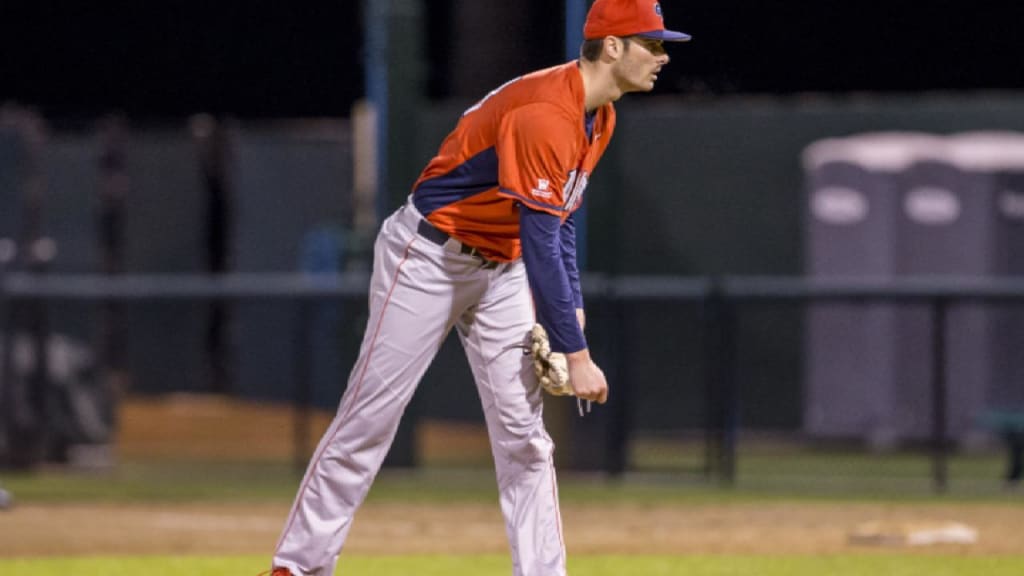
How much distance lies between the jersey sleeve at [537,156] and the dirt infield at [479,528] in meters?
3.46

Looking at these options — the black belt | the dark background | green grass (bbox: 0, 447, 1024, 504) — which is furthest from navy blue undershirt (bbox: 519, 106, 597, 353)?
the dark background

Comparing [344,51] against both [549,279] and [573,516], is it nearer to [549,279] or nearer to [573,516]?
[573,516]

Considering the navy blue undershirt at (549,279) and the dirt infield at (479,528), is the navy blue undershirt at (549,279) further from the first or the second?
the dirt infield at (479,528)

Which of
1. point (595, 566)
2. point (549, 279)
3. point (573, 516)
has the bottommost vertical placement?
point (573, 516)

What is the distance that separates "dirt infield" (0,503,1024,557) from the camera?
381 inches

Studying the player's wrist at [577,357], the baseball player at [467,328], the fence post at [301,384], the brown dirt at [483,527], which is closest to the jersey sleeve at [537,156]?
the baseball player at [467,328]

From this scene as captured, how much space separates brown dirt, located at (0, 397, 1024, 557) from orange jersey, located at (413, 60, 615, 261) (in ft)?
9.87

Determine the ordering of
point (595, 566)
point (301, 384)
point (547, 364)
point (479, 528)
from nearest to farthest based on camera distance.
→ point (547, 364) → point (595, 566) → point (479, 528) → point (301, 384)

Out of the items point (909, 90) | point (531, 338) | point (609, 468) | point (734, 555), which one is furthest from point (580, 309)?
point (909, 90)

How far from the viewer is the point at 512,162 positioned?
21.1 feet

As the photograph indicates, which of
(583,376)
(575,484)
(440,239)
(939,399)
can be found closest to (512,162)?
(440,239)

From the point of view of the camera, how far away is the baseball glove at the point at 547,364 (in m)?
6.65

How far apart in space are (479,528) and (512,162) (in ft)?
14.7

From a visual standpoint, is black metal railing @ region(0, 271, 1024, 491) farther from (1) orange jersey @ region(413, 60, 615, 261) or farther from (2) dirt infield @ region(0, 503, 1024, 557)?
(1) orange jersey @ region(413, 60, 615, 261)
